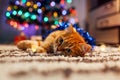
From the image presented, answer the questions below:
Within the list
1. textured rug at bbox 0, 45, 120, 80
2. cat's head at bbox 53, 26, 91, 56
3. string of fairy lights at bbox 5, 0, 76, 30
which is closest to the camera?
textured rug at bbox 0, 45, 120, 80

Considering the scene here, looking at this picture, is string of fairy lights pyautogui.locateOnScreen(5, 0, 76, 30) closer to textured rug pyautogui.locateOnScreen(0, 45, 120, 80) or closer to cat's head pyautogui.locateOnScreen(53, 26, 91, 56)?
cat's head pyautogui.locateOnScreen(53, 26, 91, 56)

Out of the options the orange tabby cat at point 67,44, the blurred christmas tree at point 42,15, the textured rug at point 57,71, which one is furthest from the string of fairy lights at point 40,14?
the textured rug at point 57,71

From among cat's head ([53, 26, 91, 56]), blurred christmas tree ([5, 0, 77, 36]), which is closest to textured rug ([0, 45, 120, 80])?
cat's head ([53, 26, 91, 56])

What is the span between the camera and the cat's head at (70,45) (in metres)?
0.87

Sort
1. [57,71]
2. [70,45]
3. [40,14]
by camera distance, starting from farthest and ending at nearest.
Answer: [40,14] < [70,45] < [57,71]

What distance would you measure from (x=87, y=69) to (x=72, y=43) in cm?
30

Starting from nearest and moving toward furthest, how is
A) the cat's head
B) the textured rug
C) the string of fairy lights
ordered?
the textured rug
the cat's head
the string of fairy lights

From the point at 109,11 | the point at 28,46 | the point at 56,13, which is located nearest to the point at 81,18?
the point at 109,11

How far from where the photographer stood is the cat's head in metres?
0.87

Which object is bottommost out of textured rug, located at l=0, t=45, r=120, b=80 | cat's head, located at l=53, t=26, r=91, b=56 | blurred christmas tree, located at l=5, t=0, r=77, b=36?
textured rug, located at l=0, t=45, r=120, b=80

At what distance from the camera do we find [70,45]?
902mm

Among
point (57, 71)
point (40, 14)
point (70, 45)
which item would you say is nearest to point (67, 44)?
point (70, 45)

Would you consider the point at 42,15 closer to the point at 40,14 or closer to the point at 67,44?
the point at 40,14

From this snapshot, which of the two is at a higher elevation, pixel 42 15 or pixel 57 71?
pixel 42 15
